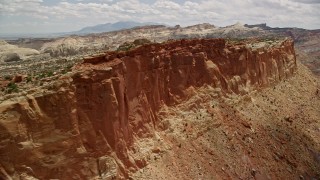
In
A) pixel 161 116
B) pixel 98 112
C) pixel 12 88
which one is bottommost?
pixel 161 116

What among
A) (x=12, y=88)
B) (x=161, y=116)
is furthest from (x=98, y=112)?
(x=161, y=116)

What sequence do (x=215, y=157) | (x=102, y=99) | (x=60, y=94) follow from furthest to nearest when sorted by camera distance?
1. (x=215, y=157)
2. (x=102, y=99)
3. (x=60, y=94)

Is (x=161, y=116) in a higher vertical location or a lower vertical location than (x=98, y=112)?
lower

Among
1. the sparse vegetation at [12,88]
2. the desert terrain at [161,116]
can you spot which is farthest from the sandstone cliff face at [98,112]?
the sparse vegetation at [12,88]

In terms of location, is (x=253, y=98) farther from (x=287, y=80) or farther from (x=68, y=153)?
(x=68, y=153)

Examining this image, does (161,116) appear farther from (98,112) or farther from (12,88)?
(12,88)

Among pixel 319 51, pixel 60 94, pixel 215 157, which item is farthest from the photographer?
pixel 319 51

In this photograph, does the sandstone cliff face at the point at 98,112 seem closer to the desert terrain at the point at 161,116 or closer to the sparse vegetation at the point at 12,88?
the desert terrain at the point at 161,116

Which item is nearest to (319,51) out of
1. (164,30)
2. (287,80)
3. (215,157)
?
(164,30)
